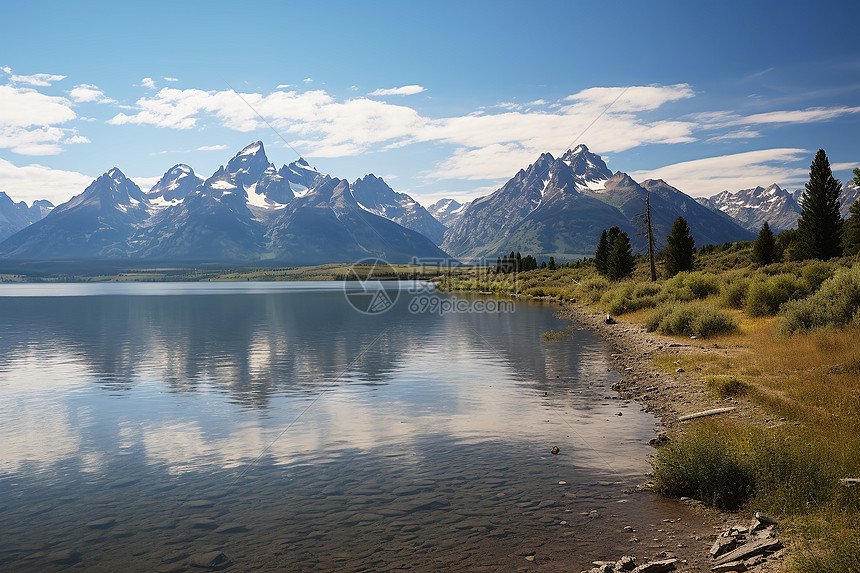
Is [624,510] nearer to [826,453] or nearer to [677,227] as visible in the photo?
[826,453]

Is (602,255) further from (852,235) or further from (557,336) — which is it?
(557,336)

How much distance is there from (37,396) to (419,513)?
82.0ft

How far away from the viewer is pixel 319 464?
17.1m

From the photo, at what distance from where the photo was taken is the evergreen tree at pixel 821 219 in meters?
67.5

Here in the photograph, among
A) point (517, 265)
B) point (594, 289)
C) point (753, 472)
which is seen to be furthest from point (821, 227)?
point (517, 265)

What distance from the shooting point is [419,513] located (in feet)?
43.2

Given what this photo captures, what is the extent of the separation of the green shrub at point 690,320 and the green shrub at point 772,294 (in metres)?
2.68

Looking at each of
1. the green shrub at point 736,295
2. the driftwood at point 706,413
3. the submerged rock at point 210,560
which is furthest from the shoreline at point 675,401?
the submerged rock at point 210,560

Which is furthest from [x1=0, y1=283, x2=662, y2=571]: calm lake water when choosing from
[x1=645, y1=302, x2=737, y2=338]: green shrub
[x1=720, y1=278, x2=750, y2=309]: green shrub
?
[x1=720, y1=278, x2=750, y2=309]: green shrub

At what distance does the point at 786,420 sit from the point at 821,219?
64.0 m

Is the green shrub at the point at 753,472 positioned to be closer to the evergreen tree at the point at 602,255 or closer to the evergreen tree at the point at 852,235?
the evergreen tree at the point at 852,235

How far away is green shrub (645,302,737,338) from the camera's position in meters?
34.6

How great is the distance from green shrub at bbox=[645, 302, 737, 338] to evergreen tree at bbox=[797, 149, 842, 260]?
3756 centimetres

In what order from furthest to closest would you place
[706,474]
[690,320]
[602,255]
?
[602,255] < [690,320] < [706,474]
